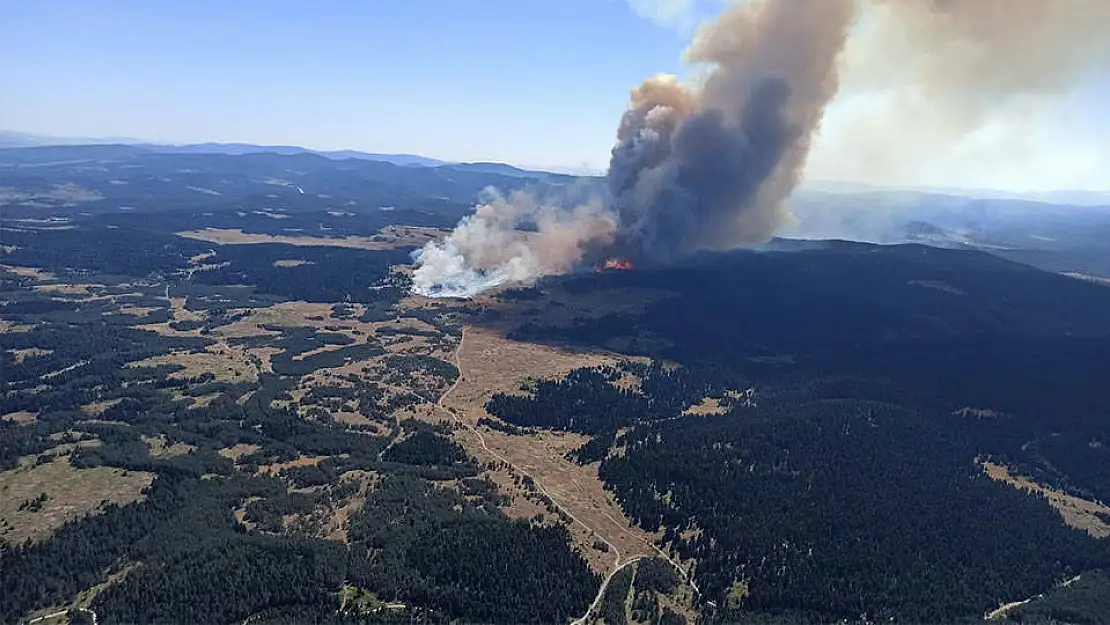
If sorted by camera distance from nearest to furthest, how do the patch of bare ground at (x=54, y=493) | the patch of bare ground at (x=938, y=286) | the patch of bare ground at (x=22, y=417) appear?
the patch of bare ground at (x=54, y=493)
the patch of bare ground at (x=22, y=417)
the patch of bare ground at (x=938, y=286)

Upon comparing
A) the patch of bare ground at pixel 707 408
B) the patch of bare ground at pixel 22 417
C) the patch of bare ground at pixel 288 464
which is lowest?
the patch of bare ground at pixel 22 417

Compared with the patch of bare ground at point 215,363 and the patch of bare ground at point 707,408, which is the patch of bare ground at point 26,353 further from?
the patch of bare ground at point 707,408

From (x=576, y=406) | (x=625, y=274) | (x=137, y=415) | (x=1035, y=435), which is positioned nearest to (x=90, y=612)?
(x=137, y=415)

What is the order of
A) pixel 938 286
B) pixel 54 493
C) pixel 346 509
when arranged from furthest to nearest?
pixel 938 286
pixel 54 493
pixel 346 509

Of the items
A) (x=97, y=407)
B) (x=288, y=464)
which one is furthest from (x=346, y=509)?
(x=97, y=407)

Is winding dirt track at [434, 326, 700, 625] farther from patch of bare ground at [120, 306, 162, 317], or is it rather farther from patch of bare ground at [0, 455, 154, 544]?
patch of bare ground at [120, 306, 162, 317]

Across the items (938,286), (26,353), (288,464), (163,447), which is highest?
(938,286)

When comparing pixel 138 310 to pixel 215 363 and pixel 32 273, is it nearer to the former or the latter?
pixel 215 363

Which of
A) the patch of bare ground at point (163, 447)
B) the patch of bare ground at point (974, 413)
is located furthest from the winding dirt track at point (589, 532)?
the patch of bare ground at point (974, 413)
